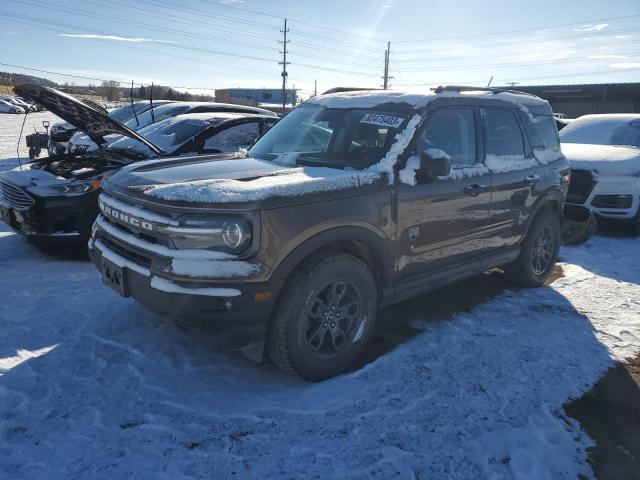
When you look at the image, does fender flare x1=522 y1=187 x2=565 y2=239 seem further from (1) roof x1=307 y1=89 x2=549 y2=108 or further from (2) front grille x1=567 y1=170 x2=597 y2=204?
(2) front grille x1=567 y1=170 x2=597 y2=204

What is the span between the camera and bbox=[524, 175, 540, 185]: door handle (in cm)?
463

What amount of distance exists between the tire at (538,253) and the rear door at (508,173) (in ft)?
0.93

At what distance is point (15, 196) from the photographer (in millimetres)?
5227

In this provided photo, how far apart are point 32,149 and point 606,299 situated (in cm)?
1232

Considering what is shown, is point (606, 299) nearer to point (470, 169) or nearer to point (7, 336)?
point (470, 169)

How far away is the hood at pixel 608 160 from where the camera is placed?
7.19 m

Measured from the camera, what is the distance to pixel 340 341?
3328 mm

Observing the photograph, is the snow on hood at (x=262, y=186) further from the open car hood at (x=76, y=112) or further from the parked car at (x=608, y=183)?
the parked car at (x=608, y=183)

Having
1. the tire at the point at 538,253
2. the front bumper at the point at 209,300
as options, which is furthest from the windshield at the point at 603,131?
the front bumper at the point at 209,300

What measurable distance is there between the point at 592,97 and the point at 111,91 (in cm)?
6922

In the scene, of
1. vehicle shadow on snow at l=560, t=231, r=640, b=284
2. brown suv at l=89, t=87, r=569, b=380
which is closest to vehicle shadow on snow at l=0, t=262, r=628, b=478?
brown suv at l=89, t=87, r=569, b=380

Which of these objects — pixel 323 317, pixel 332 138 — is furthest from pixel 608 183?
pixel 323 317

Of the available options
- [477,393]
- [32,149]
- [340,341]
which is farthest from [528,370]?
[32,149]

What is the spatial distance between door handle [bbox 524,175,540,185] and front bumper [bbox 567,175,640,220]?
3148mm
